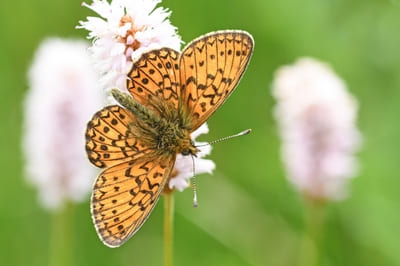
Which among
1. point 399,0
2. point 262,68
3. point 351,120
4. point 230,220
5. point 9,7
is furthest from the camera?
point 9,7

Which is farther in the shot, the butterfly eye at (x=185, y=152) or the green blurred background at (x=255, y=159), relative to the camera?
the green blurred background at (x=255, y=159)

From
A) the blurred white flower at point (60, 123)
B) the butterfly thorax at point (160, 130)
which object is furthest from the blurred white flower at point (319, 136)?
the butterfly thorax at point (160, 130)

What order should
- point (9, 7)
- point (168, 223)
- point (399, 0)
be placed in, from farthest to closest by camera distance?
point (9, 7), point (399, 0), point (168, 223)

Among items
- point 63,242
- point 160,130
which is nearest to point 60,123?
point 63,242

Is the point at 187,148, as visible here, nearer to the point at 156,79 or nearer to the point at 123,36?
the point at 156,79

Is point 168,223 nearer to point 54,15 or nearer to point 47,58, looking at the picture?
point 47,58

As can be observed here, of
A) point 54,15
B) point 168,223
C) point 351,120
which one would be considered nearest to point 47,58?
point 54,15

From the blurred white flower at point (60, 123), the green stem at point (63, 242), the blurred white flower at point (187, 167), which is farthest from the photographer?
the blurred white flower at point (60, 123)

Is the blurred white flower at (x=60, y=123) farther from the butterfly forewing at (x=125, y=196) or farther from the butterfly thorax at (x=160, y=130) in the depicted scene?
the butterfly forewing at (x=125, y=196)
